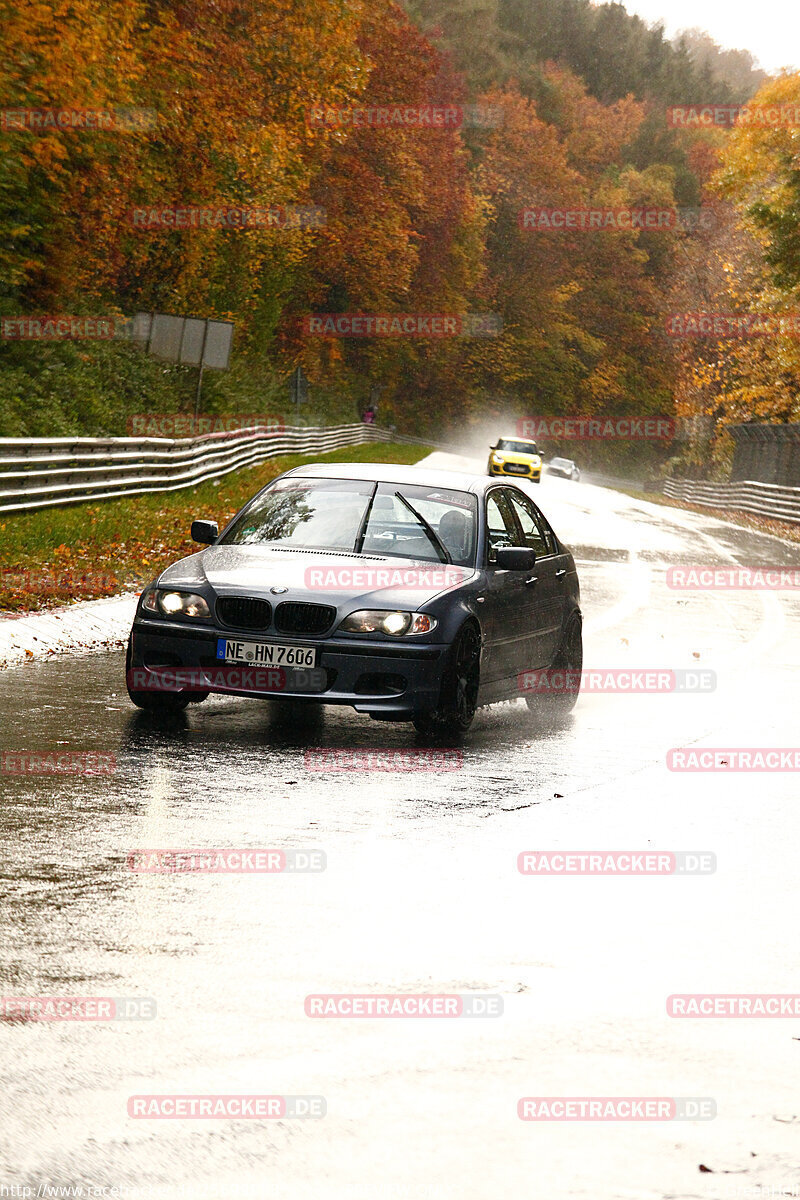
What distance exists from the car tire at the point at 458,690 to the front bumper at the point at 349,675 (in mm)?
78

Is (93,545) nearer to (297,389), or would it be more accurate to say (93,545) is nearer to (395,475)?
(395,475)

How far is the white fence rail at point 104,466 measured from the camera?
1983 centimetres

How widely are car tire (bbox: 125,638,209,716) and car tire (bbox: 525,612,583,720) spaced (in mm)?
2446

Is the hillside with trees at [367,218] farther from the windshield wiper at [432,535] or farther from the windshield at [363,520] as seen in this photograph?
the windshield wiper at [432,535]

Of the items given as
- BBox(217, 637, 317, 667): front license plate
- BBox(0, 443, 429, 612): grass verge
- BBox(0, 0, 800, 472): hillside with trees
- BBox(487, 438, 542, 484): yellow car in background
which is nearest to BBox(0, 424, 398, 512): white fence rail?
BBox(0, 443, 429, 612): grass verge

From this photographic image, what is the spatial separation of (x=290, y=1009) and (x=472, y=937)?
3.31 feet

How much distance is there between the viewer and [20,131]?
29.2 m

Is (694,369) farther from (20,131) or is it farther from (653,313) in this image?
(653,313)

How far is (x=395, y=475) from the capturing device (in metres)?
11.0

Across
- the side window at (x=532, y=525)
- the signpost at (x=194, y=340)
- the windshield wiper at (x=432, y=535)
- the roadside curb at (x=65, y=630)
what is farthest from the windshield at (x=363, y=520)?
the signpost at (x=194, y=340)

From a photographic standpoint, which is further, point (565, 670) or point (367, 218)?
point (367, 218)

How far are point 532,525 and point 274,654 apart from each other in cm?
329

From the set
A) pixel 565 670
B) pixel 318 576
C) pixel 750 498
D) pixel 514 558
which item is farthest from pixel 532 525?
pixel 750 498

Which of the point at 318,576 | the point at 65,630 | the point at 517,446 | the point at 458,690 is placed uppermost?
the point at 318,576
